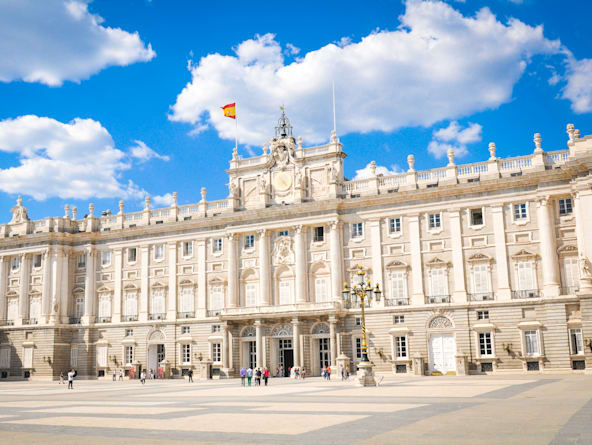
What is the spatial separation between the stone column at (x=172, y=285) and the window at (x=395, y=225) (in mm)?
20976

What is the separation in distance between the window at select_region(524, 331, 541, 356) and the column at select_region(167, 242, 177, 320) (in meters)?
31.0

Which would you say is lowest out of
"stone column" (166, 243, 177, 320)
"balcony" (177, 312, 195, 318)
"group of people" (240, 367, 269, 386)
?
"group of people" (240, 367, 269, 386)

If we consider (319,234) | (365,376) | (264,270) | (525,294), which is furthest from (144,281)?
(525,294)

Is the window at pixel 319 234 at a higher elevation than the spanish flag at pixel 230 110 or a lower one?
lower

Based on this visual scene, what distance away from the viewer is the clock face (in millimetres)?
57594

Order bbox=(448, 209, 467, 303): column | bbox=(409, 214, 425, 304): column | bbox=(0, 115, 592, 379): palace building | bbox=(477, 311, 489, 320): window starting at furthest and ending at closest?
bbox=(409, 214, 425, 304): column → bbox=(448, 209, 467, 303): column → bbox=(477, 311, 489, 320): window → bbox=(0, 115, 592, 379): palace building

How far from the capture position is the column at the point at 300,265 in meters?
54.2

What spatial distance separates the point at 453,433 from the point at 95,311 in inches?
2183

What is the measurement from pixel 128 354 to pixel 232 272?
13917 millimetres

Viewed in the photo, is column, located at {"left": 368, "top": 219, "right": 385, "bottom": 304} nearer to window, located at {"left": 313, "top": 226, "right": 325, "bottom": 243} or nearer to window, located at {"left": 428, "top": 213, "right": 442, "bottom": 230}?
window, located at {"left": 428, "top": 213, "right": 442, "bottom": 230}

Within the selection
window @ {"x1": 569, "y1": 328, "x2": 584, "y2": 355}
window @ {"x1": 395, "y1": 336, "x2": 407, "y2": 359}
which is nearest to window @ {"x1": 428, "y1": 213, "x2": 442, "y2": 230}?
window @ {"x1": 395, "y1": 336, "x2": 407, "y2": 359}

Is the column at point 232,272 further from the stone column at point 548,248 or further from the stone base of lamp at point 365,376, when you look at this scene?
the stone column at point 548,248

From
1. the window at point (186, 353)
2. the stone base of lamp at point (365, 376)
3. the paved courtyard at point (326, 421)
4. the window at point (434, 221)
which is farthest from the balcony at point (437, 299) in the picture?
the paved courtyard at point (326, 421)

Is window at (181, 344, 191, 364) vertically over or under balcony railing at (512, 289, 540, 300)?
under
